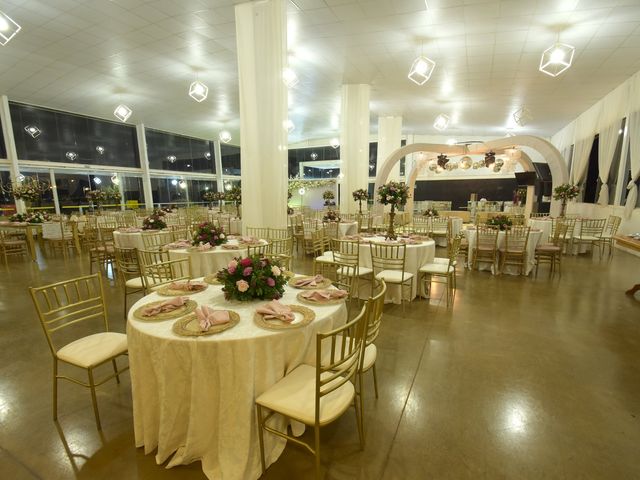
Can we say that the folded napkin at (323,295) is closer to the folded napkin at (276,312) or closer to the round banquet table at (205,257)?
the folded napkin at (276,312)

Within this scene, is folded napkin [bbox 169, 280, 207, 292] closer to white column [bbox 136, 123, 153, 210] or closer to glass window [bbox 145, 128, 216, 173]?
white column [bbox 136, 123, 153, 210]

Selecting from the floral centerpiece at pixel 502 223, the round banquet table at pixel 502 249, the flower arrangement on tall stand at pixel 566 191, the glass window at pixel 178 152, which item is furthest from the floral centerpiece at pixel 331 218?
the glass window at pixel 178 152

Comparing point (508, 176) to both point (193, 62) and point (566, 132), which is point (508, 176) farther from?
point (193, 62)

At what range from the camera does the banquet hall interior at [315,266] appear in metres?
1.74

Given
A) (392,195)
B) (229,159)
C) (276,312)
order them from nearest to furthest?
1. (276,312)
2. (392,195)
3. (229,159)

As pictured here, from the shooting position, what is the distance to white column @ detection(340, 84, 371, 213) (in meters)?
9.19

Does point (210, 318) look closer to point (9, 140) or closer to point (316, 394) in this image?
point (316, 394)

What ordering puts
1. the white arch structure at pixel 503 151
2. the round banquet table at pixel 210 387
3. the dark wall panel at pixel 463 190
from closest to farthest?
the round banquet table at pixel 210 387 → the white arch structure at pixel 503 151 → the dark wall panel at pixel 463 190

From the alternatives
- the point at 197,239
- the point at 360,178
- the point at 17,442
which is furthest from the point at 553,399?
the point at 360,178

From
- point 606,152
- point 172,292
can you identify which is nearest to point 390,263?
point 172,292

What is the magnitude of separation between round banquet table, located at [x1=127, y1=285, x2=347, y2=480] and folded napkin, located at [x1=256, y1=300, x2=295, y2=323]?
9 cm

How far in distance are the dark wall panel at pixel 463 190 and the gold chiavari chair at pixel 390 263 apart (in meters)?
13.9

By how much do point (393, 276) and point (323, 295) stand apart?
200 centimetres

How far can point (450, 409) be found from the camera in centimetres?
224
